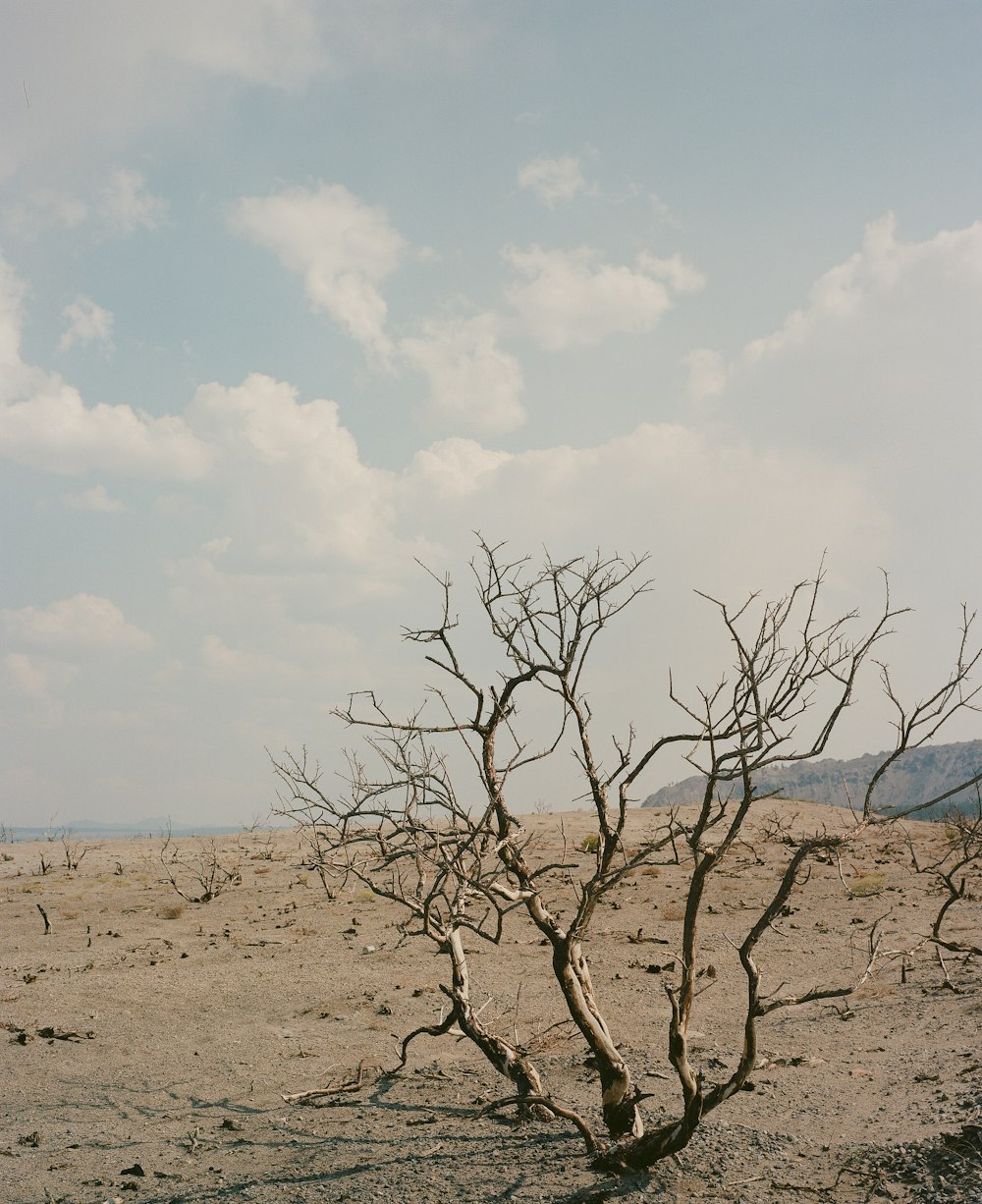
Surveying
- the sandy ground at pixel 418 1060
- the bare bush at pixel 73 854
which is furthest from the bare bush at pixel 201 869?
the bare bush at pixel 73 854

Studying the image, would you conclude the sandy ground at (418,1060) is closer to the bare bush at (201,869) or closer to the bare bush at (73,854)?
the bare bush at (201,869)

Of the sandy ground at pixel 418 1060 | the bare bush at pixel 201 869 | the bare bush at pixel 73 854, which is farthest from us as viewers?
the bare bush at pixel 73 854

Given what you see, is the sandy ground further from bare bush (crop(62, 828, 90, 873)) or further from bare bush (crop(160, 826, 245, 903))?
bare bush (crop(62, 828, 90, 873))

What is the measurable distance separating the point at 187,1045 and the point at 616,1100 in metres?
5.38

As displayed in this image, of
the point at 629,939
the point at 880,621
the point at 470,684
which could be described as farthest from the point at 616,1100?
the point at 629,939

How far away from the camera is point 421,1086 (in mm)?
7301

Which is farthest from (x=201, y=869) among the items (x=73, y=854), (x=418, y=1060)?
(x=418, y=1060)

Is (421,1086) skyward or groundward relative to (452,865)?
groundward

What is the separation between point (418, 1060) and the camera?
26.8ft

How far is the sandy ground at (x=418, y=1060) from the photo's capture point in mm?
5289

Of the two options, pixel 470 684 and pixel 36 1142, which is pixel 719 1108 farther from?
pixel 36 1142

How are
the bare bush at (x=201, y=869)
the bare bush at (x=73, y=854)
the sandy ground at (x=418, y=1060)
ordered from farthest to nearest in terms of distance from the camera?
1. the bare bush at (x=73, y=854)
2. the bare bush at (x=201, y=869)
3. the sandy ground at (x=418, y=1060)

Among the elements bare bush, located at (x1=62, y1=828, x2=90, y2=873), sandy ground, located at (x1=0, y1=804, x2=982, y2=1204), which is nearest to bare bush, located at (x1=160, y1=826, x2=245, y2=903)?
sandy ground, located at (x1=0, y1=804, x2=982, y2=1204)

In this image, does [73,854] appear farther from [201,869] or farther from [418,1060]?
[418,1060]
